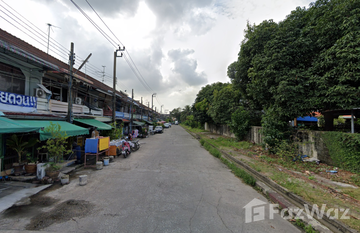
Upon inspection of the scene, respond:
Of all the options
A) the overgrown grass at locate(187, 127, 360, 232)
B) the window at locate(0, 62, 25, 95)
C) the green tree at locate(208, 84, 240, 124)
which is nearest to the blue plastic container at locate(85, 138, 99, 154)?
the window at locate(0, 62, 25, 95)

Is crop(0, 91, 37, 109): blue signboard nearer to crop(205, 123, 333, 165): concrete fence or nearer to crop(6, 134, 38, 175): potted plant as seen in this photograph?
crop(6, 134, 38, 175): potted plant

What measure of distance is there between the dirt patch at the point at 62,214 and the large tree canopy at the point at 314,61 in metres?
9.72

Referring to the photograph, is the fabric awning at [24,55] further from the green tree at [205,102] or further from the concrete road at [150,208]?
the green tree at [205,102]

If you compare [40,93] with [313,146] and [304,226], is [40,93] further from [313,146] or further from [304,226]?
[313,146]

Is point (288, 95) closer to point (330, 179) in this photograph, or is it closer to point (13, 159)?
point (330, 179)

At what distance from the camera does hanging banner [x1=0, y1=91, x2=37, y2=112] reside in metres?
6.76

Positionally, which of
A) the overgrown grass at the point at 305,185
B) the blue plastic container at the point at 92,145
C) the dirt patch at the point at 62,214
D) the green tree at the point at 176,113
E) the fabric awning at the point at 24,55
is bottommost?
the dirt patch at the point at 62,214

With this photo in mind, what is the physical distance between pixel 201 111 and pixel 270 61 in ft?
85.2

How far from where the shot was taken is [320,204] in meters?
4.29

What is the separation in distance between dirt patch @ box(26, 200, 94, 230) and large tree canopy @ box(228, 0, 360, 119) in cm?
972

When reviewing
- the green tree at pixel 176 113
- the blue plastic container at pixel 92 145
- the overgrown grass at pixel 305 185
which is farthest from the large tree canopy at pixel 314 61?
the green tree at pixel 176 113

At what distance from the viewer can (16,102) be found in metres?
7.27

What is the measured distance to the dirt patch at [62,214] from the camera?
352 cm

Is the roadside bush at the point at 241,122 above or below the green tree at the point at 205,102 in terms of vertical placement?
below
